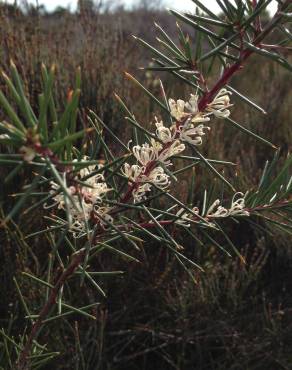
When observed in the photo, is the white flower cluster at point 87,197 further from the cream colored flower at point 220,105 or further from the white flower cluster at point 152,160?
the cream colored flower at point 220,105

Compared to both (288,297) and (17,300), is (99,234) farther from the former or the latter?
(288,297)

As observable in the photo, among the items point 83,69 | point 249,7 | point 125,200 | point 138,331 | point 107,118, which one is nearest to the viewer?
point 249,7

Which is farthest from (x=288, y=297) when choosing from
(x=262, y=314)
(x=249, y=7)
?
(x=249, y=7)

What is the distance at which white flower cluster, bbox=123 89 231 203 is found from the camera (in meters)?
0.75

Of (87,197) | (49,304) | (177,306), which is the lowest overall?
(177,306)

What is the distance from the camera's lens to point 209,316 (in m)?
1.76

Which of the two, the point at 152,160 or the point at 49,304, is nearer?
the point at 152,160

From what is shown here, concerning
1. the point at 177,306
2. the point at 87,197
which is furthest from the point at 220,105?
the point at 177,306

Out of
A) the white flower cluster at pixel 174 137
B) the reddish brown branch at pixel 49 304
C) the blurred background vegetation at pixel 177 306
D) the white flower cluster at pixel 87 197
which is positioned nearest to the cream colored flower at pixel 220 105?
the white flower cluster at pixel 174 137

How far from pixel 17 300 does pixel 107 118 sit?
106cm

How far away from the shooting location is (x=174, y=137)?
2.50ft

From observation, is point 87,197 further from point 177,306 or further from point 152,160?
point 177,306

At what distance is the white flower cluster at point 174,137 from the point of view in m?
0.75

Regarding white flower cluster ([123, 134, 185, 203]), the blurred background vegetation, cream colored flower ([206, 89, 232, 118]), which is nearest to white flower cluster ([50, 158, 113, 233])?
white flower cluster ([123, 134, 185, 203])
